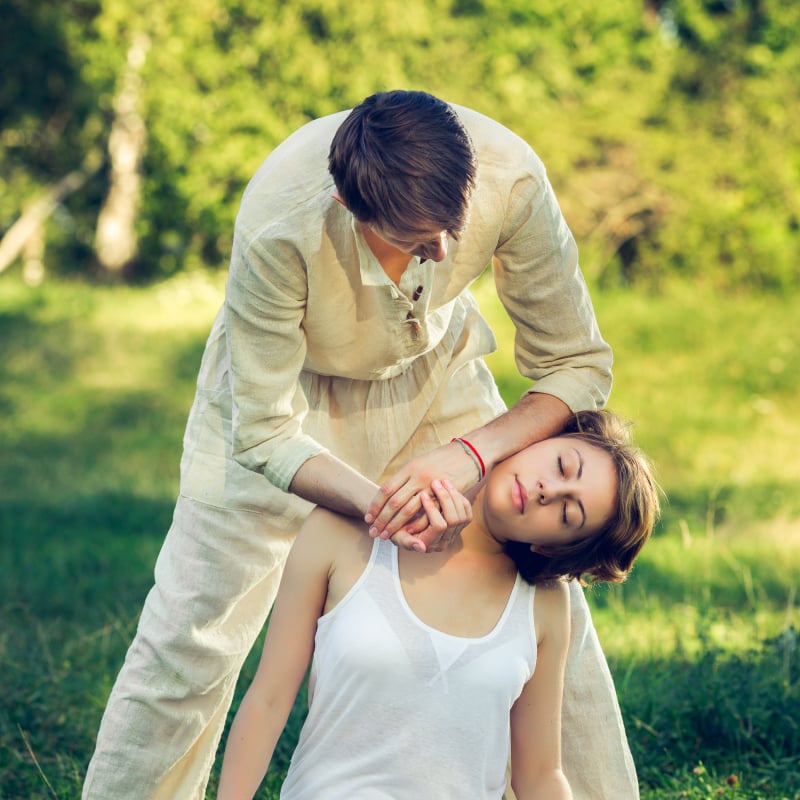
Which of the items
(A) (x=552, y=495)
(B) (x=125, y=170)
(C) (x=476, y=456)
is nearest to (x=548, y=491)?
(A) (x=552, y=495)

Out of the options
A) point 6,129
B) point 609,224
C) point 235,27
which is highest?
point 235,27

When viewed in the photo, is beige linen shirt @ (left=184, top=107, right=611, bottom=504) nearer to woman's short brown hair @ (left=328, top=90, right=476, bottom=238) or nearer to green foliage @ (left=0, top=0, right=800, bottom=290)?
woman's short brown hair @ (left=328, top=90, right=476, bottom=238)

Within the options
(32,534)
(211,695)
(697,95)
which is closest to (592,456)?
(211,695)

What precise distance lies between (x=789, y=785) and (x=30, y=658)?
2.57 m

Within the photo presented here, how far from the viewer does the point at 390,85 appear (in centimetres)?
1684

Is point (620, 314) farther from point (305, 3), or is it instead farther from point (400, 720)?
point (400, 720)

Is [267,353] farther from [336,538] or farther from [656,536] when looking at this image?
[656,536]

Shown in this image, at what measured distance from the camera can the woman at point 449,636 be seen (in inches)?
97.7

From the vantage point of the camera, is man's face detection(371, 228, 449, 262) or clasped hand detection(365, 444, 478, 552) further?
clasped hand detection(365, 444, 478, 552)

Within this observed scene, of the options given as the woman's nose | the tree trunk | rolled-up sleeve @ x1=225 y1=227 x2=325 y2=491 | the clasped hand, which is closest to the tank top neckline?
the clasped hand

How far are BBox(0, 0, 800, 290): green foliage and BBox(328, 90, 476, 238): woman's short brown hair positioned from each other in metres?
13.5

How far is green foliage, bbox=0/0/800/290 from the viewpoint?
1605 cm

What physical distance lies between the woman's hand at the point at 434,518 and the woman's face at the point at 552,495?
10 cm

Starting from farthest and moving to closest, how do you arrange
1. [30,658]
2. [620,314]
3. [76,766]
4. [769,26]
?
1. [769,26]
2. [620,314]
3. [30,658]
4. [76,766]
